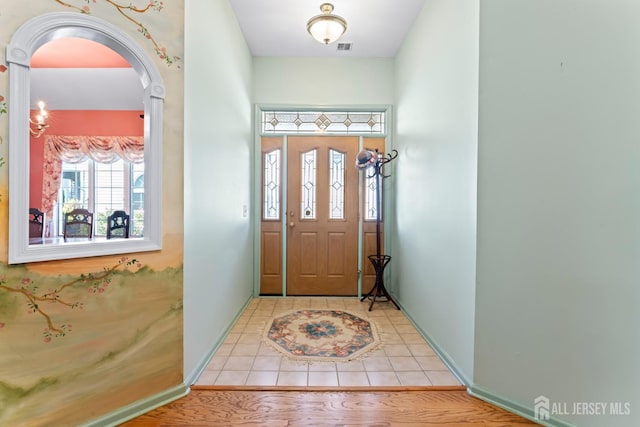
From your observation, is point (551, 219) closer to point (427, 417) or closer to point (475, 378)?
point (475, 378)

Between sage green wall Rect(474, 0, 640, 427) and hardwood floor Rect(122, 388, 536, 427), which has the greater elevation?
sage green wall Rect(474, 0, 640, 427)

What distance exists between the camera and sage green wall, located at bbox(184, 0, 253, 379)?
196 cm

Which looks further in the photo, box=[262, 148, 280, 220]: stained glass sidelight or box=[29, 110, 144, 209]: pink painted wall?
box=[29, 110, 144, 209]: pink painted wall

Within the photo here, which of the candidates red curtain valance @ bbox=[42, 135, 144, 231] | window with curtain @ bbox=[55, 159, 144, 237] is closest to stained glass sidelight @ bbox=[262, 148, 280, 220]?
window with curtain @ bbox=[55, 159, 144, 237]

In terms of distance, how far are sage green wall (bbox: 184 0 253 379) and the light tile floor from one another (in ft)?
0.58

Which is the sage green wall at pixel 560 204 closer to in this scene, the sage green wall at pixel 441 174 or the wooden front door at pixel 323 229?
the sage green wall at pixel 441 174

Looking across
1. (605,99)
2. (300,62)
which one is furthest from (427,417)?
(300,62)

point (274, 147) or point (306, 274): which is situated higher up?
point (274, 147)

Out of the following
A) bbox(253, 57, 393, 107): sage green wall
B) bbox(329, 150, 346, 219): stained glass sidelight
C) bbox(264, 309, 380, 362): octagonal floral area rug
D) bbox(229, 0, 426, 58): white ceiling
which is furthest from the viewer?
bbox(329, 150, 346, 219): stained glass sidelight

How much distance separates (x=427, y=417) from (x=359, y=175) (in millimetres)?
2757

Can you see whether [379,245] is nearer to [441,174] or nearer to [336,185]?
[336,185]

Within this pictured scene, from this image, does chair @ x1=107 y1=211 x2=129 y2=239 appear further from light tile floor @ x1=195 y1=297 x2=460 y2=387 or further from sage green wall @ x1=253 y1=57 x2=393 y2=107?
sage green wall @ x1=253 y1=57 x2=393 y2=107

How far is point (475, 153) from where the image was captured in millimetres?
1858

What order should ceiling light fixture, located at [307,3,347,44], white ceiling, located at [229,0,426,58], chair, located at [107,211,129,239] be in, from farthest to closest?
1. chair, located at [107,211,129,239]
2. white ceiling, located at [229,0,426,58]
3. ceiling light fixture, located at [307,3,347,44]
